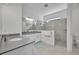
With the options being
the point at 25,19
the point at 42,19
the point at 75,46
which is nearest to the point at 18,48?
the point at 25,19

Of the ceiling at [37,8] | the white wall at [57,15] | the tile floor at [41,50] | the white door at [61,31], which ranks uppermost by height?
the ceiling at [37,8]

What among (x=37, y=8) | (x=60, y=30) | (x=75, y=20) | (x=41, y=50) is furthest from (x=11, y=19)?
(x=75, y=20)

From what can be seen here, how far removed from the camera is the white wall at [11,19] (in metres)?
1.68

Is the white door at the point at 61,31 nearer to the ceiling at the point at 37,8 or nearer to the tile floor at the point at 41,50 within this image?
the tile floor at the point at 41,50

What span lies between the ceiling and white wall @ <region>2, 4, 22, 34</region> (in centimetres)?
14

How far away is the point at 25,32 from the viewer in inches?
69.4

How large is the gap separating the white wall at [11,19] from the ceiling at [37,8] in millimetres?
141

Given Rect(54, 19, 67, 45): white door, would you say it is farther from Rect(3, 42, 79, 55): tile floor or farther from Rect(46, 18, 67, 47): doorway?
Rect(3, 42, 79, 55): tile floor

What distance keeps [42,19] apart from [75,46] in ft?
2.92

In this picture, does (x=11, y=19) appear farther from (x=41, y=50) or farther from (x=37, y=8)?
(x=41, y=50)

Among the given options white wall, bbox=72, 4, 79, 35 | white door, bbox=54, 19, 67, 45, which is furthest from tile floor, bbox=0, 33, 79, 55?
white wall, bbox=72, 4, 79, 35

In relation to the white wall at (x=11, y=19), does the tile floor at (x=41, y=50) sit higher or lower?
lower

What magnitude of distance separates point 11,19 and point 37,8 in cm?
59

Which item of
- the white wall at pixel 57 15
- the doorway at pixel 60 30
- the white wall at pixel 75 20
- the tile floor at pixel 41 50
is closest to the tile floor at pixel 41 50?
the tile floor at pixel 41 50
